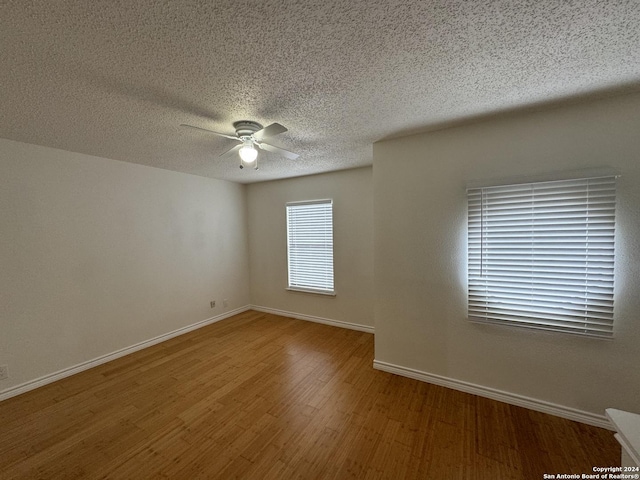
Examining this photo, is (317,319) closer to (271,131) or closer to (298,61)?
(271,131)

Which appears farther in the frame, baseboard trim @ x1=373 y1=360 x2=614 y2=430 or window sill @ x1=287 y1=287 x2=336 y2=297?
window sill @ x1=287 y1=287 x2=336 y2=297

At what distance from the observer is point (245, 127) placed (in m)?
2.08

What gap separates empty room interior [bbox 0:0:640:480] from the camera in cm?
123

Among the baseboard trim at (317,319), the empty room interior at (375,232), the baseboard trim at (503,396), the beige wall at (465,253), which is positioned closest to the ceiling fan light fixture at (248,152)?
the empty room interior at (375,232)

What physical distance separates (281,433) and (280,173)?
3.34 metres

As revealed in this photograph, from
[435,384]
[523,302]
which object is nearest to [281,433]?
[435,384]

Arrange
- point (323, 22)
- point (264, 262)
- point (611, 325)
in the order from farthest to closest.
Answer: point (264, 262)
point (611, 325)
point (323, 22)

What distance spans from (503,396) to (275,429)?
2.00 meters

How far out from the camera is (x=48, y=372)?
101 inches

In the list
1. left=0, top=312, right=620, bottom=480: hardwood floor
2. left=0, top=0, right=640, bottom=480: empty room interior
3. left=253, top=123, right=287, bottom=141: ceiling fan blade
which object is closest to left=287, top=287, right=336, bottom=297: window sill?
left=0, top=0, right=640, bottom=480: empty room interior

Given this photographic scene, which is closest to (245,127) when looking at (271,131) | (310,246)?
(271,131)

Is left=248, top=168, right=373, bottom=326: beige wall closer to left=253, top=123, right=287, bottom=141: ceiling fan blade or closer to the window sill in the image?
the window sill

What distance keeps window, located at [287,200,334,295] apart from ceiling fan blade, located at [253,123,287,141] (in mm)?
2076

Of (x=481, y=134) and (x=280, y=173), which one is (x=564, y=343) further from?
(x=280, y=173)
